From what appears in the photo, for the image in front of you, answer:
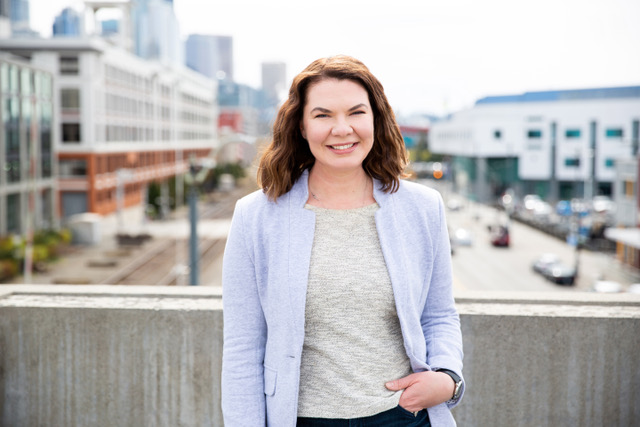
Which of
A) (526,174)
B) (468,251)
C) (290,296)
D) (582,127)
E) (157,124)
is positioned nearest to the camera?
(290,296)

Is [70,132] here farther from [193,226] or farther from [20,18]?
[193,226]

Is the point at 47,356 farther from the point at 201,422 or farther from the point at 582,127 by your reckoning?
the point at 582,127

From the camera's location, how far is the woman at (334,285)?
2.15 m

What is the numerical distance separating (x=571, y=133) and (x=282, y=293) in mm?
58842

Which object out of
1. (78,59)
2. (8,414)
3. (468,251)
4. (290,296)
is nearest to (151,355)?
(8,414)

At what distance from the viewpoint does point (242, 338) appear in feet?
7.20

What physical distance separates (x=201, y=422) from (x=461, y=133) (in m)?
82.0

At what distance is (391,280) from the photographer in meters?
2.18

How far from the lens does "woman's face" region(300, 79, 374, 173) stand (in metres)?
2.20

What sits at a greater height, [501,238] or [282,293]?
[282,293]

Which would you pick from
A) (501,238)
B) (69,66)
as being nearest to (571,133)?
(501,238)

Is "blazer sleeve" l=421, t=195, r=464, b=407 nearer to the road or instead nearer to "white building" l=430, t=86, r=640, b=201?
the road

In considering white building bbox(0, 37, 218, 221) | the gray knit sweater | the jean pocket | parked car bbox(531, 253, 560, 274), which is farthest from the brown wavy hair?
white building bbox(0, 37, 218, 221)

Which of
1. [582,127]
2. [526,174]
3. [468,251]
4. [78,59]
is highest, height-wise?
[78,59]
